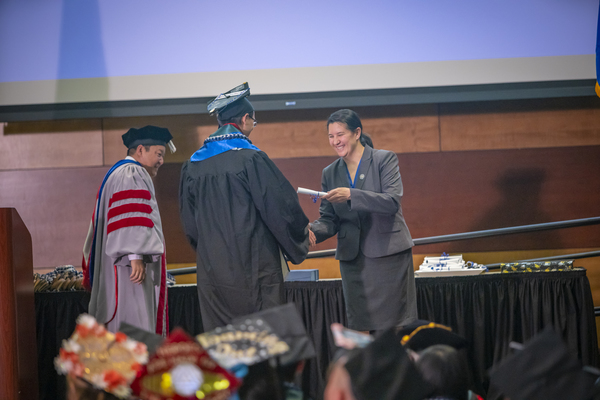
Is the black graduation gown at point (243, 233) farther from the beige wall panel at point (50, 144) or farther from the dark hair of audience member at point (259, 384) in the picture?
the beige wall panel at point (50, 144)

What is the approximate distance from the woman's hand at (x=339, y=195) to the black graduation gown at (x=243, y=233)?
0.24 metres

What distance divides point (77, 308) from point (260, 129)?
1944 mm

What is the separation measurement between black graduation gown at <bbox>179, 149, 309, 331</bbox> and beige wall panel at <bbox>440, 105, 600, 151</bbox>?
94.1 inches

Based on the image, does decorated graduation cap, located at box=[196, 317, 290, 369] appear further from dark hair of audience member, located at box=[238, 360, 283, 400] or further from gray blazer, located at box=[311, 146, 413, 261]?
gray blazer, located at box=[311, 146, 413, 261]

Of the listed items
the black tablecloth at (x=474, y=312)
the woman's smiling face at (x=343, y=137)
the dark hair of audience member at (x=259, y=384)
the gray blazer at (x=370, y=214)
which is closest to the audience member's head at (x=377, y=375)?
the dark hair of audience member at (x=259, y=384)

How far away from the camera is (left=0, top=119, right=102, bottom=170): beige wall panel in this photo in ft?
15.0

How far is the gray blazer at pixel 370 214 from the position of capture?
271 cm

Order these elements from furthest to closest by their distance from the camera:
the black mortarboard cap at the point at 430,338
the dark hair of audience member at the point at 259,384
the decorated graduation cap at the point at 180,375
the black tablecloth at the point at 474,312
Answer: the black tablecloth at the point at 474,312 → the black mortarboard cap at the point at 430,338 → the dark hair of audience member at the point at 259,384 → the decorated graduation cap at the point at 180,375

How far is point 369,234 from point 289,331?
5.67ft

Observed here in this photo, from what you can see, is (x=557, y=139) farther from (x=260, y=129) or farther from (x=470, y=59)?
(x=260, y=129)

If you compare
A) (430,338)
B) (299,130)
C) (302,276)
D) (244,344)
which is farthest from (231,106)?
(299,130)

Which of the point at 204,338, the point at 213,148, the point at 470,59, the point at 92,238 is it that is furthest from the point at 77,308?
the point at 470,59

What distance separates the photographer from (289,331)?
1112 mm

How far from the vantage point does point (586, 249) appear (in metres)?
4.34
